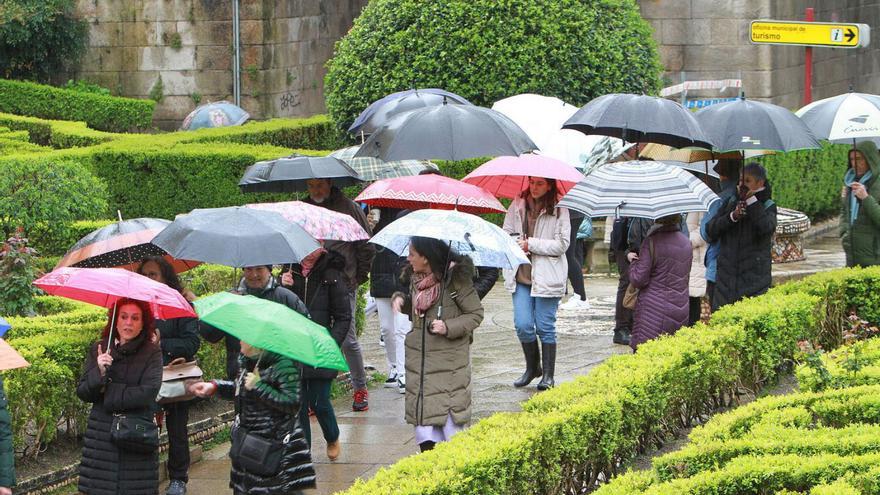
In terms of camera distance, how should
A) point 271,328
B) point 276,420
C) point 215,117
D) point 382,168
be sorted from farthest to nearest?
point 215,117, point 382,168, point 276,420, point 271,328

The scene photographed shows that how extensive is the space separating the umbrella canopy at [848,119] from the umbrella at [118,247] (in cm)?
527

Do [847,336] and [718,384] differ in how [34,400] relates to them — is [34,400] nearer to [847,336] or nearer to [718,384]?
[718,384]

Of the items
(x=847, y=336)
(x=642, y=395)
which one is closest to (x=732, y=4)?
(x=847, y=336)

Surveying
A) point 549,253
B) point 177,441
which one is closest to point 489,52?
point 549,253

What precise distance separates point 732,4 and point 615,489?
21.3 metres

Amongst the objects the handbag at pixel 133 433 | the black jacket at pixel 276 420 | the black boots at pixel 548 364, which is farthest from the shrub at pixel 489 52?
the black jacket at pixel 276 420

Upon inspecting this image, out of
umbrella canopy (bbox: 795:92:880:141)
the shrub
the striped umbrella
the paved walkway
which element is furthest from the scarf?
the shrub

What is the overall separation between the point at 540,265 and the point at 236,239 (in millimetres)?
2905

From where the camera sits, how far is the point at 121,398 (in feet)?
24.9

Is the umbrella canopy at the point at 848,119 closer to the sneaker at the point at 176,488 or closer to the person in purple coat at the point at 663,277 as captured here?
the person in purple coat at the point at 663,277

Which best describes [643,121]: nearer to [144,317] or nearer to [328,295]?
[328,295]

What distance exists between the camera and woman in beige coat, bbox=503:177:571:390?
10.3m

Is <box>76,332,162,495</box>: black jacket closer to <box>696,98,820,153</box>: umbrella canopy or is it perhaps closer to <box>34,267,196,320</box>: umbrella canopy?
<box>34,267,196,320</box>: umbrella canopy

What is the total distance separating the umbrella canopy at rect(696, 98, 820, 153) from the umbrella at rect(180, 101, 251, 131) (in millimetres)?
12873
